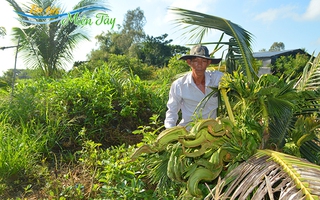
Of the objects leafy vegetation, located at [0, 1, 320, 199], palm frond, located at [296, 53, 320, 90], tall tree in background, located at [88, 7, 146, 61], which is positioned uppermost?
tall tree in background, located at [88, 7, 146, 61]

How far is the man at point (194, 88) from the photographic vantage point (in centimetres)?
275

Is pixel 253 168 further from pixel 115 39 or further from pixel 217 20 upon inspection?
pixel 115 39

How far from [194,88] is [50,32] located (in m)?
7.46

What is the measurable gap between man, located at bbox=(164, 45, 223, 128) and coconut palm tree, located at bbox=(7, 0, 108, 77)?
617 cm

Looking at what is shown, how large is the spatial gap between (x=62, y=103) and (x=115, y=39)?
101ft

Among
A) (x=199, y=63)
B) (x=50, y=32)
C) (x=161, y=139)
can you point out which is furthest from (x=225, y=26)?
(x=50, y=32)

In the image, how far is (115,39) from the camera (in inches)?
1320

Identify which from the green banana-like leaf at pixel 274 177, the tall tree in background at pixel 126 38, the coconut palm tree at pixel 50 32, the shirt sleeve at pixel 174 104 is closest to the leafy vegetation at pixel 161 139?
the green banana-like leaf at pixel 274 177

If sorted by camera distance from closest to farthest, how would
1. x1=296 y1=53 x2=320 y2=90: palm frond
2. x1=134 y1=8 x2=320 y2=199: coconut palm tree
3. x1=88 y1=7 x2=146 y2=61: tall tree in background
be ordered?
x1=134 y1=8 x2=320 y2=199: coconut palm tree → x1=296 y1=53 x2=320 y2=90: palm frond → x1=88 y1=7 x2=146 y2=61: tall tree in background

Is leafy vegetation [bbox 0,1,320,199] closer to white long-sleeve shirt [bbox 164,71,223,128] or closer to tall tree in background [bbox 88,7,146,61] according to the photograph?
white long-sleeve shirt [bbox 164,71,223,128]

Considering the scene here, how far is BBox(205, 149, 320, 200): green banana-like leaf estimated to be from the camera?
1176mm

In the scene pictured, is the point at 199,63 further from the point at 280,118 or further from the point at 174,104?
the point at 280,118

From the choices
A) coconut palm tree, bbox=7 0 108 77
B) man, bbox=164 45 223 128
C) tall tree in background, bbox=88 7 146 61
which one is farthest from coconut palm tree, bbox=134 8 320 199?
tall tree in background, bbox=88 7 146 61

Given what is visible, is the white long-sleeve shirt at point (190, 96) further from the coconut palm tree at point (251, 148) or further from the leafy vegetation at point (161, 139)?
the coconut palm tree at point (251, 148)
